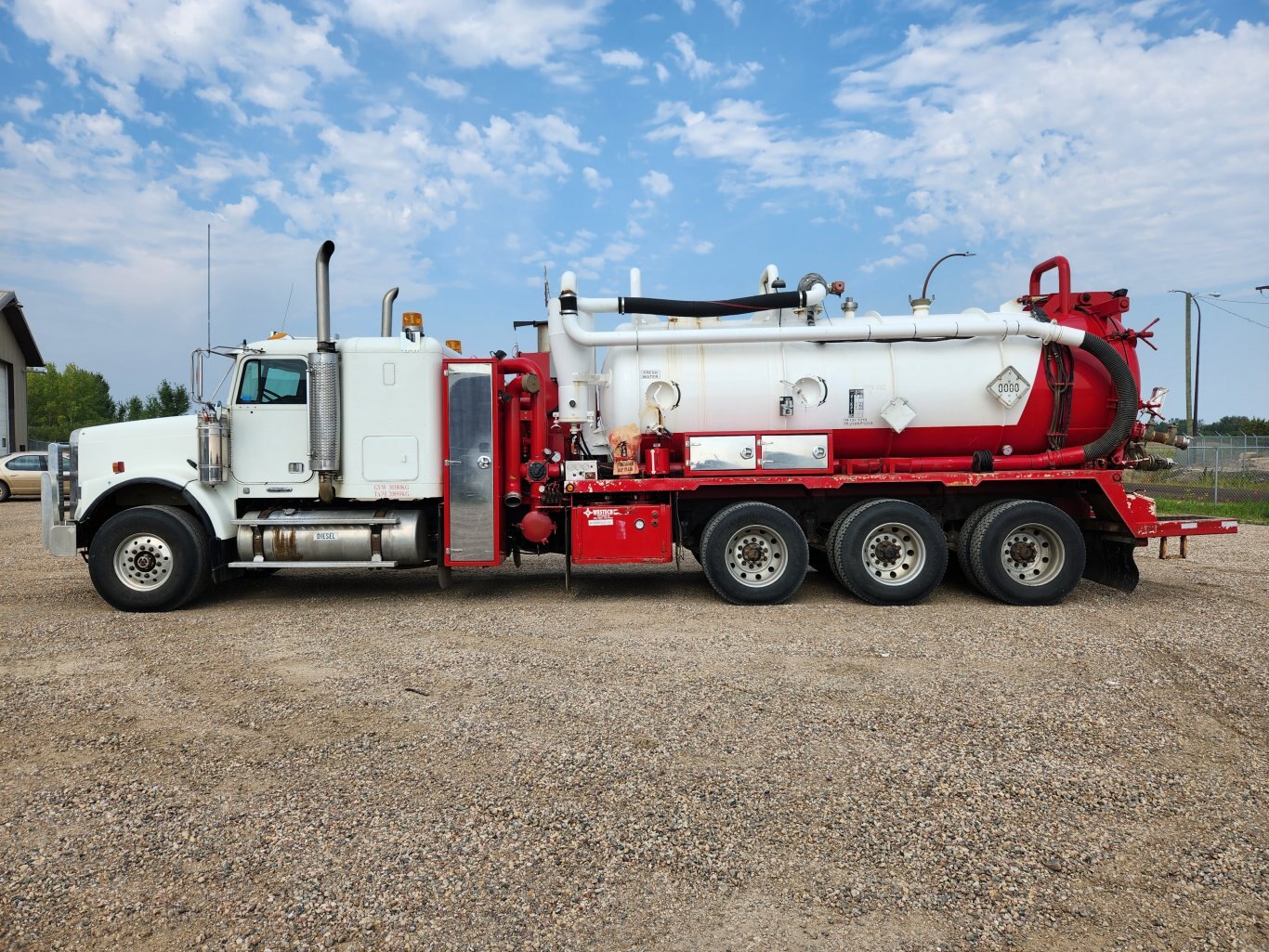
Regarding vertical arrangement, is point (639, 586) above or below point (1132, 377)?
below

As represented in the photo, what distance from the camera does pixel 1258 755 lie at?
14.6ft

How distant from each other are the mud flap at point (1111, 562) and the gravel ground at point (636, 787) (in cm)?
126

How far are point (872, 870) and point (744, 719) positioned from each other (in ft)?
5.63

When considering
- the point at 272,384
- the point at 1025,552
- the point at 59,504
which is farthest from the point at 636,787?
the point at 59,504

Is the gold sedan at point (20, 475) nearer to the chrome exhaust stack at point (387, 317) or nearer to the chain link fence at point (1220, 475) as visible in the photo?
the chrome exhaust stack at point (387, 317)

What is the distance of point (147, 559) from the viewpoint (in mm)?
8281

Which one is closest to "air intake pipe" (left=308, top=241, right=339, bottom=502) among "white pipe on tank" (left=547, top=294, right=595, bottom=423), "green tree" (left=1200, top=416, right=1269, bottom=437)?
"white pipe on tank" (left=547, top=294, right=595, bottom=423)

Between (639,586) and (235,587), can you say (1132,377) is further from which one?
(235,587)

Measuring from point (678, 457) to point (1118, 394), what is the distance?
4.71 metres

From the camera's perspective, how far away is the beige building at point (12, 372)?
33.2 metres

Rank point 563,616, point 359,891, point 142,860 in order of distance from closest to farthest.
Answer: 1. point 359,891
2. point 142,860
3. point 563,616

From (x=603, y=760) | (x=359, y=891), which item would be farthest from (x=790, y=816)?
(x=359, y=891)

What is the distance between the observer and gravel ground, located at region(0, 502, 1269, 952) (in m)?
2.99

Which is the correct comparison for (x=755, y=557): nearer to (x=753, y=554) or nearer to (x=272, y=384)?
(x=753, y=554)
